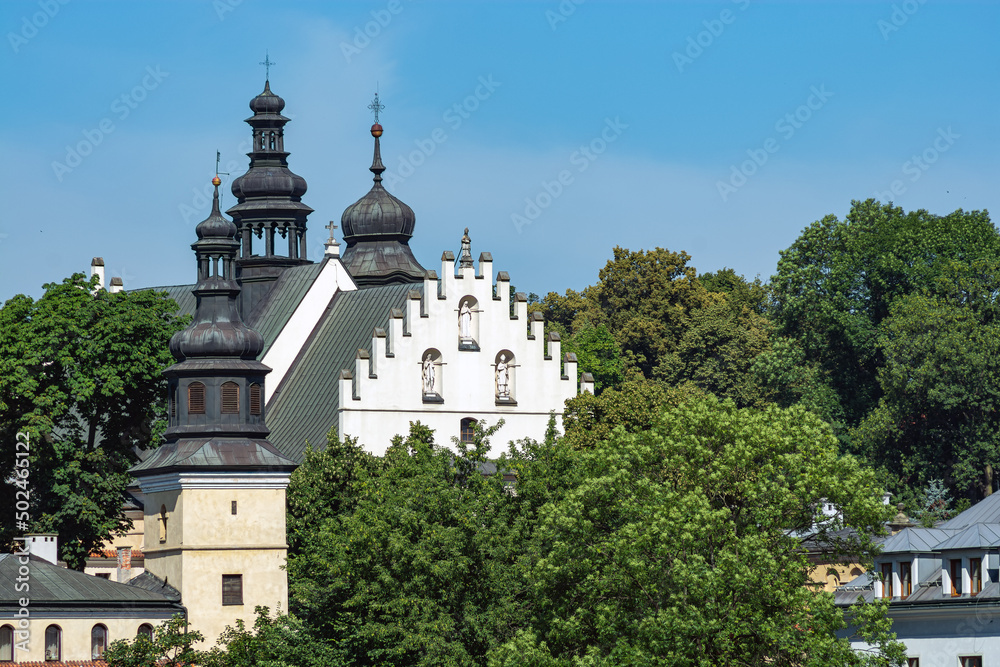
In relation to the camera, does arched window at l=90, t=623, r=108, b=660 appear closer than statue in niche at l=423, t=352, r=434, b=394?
Yes

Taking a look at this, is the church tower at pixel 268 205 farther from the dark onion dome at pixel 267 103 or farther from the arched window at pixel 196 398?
the arched window at pixel 196 398

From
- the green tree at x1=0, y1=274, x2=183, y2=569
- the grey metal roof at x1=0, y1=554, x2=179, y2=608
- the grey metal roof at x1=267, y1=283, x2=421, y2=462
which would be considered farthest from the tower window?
the grey metal roof at x1=267, y1=283, x2=421, y2=462

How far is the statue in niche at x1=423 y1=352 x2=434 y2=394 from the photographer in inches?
3740

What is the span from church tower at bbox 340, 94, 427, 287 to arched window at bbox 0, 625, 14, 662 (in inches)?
1622

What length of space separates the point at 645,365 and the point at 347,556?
2611 inches

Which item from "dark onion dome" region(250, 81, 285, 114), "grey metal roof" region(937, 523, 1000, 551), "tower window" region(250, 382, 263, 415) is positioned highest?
"dark onion dome" region(250, 81, 285, 114)

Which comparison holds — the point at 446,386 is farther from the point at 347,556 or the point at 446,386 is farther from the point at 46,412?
the point at 347,556

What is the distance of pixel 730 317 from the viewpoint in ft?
434

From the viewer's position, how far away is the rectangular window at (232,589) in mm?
77312

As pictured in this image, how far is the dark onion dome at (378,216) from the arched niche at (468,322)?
699 inches

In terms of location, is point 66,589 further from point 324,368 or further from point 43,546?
point 324,368

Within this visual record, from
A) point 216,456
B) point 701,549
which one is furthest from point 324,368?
point 701,549

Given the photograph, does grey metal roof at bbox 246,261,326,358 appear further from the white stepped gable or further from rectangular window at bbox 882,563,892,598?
rectangular window at bbox 882,563,892,598

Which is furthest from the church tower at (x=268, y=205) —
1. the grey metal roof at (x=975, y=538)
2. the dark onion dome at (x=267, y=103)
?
the grey metal roof at (x=975, y=538)
